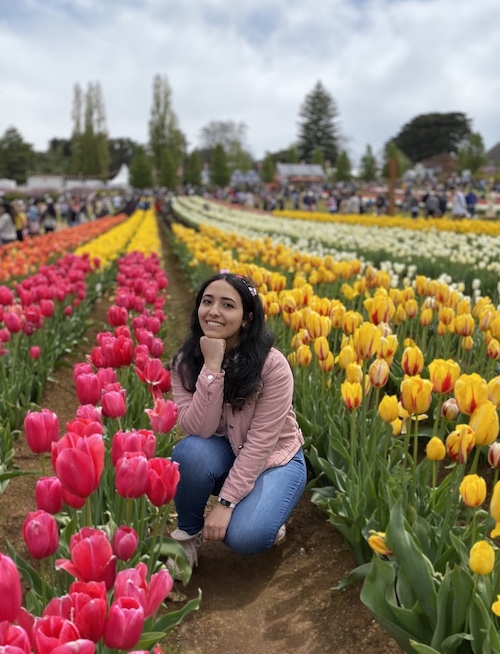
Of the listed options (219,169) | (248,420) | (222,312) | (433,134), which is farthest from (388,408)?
(433,134)

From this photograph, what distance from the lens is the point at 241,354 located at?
2873 millimetres

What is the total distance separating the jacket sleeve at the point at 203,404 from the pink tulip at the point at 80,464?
3.48ft

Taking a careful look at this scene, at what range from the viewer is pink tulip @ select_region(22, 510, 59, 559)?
1.54 meters

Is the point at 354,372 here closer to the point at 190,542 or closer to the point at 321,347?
the point at 321,347

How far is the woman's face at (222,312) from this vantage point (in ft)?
9.33

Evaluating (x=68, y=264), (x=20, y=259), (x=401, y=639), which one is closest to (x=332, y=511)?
(x=401, y=639)

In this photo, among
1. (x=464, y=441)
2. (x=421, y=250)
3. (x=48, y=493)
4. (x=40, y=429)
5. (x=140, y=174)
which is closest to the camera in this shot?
(x=48, y=493)

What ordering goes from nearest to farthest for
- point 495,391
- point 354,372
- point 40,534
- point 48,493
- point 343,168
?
point 40,534, point 48,493, point 495,391, point 354,372, point 343,168

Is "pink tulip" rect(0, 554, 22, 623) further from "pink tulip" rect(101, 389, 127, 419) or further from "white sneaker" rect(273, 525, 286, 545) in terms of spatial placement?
"white sneaker" rect(273, 525, 286, 545)

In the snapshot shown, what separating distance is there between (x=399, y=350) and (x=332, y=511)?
6.22 ft

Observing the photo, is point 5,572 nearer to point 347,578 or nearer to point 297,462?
point 347,578

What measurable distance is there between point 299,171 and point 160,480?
8650 cm

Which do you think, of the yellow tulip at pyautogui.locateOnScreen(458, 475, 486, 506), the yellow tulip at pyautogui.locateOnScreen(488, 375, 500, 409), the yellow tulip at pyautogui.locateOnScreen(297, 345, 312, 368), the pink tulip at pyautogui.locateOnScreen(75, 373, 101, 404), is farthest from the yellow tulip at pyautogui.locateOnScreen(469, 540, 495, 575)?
the yellow tulip at pyautogui.locateOnScreen(297, 345, 312, 368)

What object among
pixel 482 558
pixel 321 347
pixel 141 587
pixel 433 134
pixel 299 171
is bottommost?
pixel 482 558
